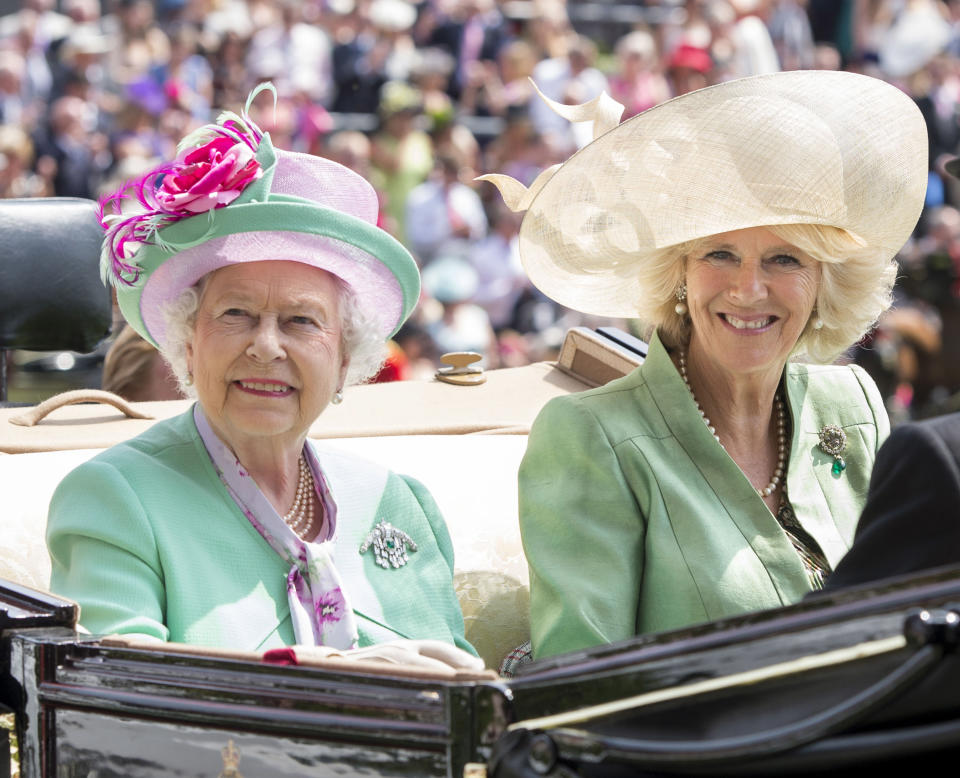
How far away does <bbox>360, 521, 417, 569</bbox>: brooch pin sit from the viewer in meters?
2.44

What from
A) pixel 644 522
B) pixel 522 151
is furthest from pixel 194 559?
pixel 522 151

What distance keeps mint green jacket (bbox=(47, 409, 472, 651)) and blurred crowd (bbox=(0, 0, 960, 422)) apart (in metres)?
4.19

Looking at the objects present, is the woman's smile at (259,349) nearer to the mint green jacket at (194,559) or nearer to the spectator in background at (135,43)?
the mint green jacket at (194,559)

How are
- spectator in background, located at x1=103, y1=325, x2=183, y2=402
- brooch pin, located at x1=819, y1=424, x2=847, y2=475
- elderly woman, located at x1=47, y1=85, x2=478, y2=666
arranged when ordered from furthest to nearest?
spectator in background, located at x1=103, y1=325, x2=183, y2=402
brooch pin, located at x1=819, y1=424, x2=847, y2=475
elderly woman, located at x1=47, y1=85, x2=478, y2=666

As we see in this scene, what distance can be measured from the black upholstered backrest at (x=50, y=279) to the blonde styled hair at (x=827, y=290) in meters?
1.50

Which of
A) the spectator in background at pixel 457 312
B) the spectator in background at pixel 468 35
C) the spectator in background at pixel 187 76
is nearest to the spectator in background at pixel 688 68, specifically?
the spectator in background at pixel 468 35

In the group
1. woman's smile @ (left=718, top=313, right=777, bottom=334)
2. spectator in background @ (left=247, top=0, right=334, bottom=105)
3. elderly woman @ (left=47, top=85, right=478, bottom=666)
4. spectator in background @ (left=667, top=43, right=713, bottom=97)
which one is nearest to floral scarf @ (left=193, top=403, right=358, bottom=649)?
elderly woman @ (left=47, top=85, right=478, bottom=666)

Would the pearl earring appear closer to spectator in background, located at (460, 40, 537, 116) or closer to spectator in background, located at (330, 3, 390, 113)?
spectator in background, located at (330, 3, 390, 113)

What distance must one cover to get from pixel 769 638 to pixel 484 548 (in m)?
1.41

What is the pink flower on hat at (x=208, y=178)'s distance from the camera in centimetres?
225

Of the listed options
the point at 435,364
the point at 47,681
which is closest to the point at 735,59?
the point at 435,364

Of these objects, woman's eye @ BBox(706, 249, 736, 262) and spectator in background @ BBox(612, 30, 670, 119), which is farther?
spectator in background @ BBox(612, 30, 670, 119)

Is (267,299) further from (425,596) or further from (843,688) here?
(843,688)

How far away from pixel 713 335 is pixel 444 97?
653cm
